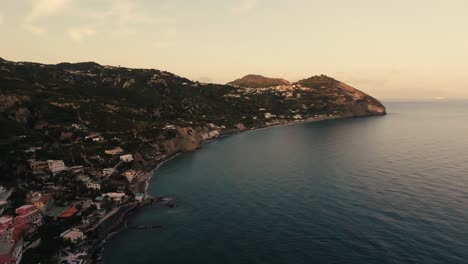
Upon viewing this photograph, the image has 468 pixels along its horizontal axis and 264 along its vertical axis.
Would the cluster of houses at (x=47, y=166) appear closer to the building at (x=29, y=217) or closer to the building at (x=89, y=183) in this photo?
the building at (x=89, y=183)

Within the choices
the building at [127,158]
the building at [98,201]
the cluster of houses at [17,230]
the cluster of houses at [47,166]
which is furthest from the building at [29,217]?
the building at [127,158]

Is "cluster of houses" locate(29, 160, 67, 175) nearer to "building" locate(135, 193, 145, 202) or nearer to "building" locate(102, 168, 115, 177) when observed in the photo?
"building" locate(102, 168, 115, 177)

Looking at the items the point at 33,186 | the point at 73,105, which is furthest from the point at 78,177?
the point at 73,105

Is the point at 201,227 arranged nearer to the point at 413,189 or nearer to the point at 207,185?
the point at 207,185

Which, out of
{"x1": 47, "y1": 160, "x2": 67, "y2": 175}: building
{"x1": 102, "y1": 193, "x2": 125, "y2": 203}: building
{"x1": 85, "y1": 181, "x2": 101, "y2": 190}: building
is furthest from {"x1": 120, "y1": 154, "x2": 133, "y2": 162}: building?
{"x1": 102, "y1": 193, "x2": 125, "y2": 203}: building

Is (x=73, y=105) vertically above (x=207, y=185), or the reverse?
(x=73, y=105)
